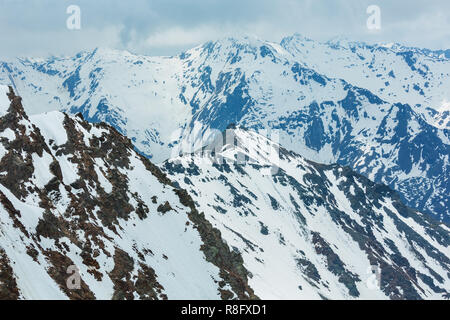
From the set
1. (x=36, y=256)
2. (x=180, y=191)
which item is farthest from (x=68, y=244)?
(x=180, y=191)

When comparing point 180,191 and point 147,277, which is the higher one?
point 180,191

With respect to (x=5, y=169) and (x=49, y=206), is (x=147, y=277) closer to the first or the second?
(x=49, y=206)

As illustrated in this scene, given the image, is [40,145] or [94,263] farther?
[40,145]

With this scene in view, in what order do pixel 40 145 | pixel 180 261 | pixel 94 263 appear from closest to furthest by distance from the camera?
pixel 94 263, pixel 40 145, pixel 180 261

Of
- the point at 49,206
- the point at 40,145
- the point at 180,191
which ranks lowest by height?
the point at 49,206
